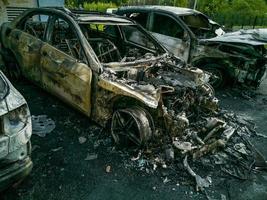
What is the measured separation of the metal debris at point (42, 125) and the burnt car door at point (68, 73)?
0.46 metres

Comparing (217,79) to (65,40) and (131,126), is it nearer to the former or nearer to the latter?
(131,126)

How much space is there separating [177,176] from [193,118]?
113 centimetres

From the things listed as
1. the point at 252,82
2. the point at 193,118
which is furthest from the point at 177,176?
the point at 252,82

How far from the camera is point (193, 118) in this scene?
4211mm

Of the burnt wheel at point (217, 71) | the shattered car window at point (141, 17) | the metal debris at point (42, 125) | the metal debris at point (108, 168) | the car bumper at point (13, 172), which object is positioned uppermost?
the shattered car window at point (141, 17)

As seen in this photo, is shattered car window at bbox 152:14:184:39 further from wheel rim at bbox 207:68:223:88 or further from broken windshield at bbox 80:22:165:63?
broken windshield at bbox 80:22:165:63

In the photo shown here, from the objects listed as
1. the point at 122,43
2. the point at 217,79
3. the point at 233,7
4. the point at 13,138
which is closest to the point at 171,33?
the point at 217,79

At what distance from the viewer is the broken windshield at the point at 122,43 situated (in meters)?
4.95

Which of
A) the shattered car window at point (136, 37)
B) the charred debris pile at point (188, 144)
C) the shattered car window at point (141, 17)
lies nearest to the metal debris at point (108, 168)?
the charred debris pile at point (188, 144)

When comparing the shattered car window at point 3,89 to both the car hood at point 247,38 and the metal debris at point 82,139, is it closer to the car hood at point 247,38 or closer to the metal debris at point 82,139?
the metal debris at point 82,139

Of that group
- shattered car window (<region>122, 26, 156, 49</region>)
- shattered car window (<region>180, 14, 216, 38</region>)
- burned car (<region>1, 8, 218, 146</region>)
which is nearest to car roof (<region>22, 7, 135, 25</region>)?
burned car (<region>1, 8, 218, 146</region>)

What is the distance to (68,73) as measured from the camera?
13.0ft

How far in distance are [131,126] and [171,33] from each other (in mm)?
4144

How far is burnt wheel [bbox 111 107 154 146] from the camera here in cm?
355
